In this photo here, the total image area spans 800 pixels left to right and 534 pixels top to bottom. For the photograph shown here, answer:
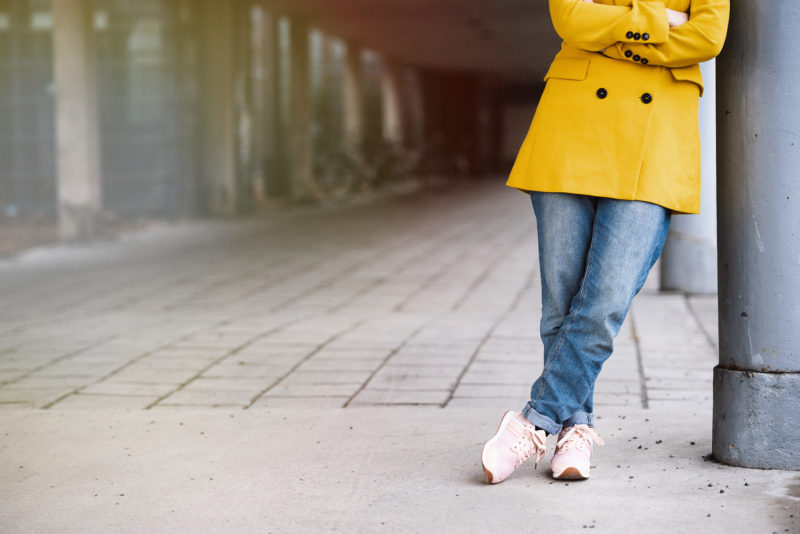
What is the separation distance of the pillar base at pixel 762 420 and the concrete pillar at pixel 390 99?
23122 mm

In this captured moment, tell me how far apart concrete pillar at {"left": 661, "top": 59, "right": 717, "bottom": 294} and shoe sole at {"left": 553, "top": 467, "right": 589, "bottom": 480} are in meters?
4.39

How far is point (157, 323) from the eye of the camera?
20.9 feet

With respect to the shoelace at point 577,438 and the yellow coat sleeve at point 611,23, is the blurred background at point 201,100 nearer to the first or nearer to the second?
the shoelace at point 577,438

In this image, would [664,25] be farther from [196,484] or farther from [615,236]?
[196,484]

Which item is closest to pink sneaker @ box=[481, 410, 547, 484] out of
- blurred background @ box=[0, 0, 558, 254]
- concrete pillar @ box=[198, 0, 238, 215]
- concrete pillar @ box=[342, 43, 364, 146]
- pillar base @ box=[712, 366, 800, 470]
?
pillar base @ box=[712, 366, 800, 470]

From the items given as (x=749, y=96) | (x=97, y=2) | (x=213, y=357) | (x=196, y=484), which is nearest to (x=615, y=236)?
(x=749, y=96)

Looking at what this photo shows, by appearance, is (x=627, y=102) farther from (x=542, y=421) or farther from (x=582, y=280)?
(x=542, y=421)

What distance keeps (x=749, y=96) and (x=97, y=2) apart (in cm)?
1231

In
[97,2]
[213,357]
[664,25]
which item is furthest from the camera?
[97,2]

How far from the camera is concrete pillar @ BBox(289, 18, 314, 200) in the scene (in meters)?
19.3

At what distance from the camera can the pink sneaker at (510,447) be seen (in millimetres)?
3020

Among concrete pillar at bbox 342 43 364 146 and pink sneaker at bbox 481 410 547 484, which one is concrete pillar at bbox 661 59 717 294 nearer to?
pink sneaker at bbox 481 410 547 484

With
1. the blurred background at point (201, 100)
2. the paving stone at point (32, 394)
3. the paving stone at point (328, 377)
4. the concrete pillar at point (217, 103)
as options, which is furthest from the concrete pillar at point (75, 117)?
the paving stone at point (328, 377)

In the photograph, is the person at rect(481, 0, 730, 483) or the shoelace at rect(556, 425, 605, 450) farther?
the shoelace at rect(556, 425, 605, 450)
